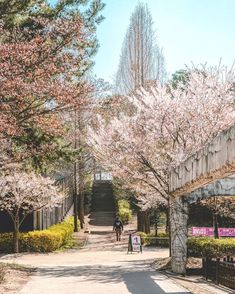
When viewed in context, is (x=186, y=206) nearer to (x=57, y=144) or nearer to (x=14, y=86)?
(x=57, y=144)

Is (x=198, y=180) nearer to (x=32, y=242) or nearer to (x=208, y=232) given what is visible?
(x=208, y=232)

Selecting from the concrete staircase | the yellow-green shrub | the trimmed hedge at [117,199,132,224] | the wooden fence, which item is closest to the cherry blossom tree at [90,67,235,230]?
the wooden fence

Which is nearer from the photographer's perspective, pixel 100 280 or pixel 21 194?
pixel 100 280

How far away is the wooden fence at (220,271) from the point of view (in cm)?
1248

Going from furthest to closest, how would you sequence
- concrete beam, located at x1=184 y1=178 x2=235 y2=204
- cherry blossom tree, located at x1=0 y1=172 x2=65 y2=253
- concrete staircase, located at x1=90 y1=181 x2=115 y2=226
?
concrete staircase, located at x1=90 y1=181 x2=115 y2=226
cherry blossom tree, located at x1=0 y1=172 x2=65 y2=253
concrete beam, located at x1=184 y1=178 x2=235 y2=204

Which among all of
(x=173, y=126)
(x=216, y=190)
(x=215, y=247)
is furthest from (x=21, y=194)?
(x=216, y=190)

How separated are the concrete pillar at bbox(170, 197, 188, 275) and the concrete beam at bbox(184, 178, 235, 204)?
35cm

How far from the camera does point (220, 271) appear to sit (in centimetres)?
1326

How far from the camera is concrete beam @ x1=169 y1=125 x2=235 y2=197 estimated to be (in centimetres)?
747

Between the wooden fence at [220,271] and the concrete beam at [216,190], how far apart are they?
199cm

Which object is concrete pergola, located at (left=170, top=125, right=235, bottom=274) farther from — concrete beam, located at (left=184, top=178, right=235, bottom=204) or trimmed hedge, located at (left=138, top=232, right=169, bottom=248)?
trimmed hedge, located at (left=138, top=232, right=169, bottom=248)

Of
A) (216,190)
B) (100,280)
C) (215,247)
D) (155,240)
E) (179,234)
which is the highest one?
(216,190)

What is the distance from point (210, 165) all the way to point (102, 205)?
150 feet

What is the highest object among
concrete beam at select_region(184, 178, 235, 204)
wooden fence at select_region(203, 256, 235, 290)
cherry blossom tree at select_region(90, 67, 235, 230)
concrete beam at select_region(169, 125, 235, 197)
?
cherry blossom tree at select_region(90, 67, 235, 230)
